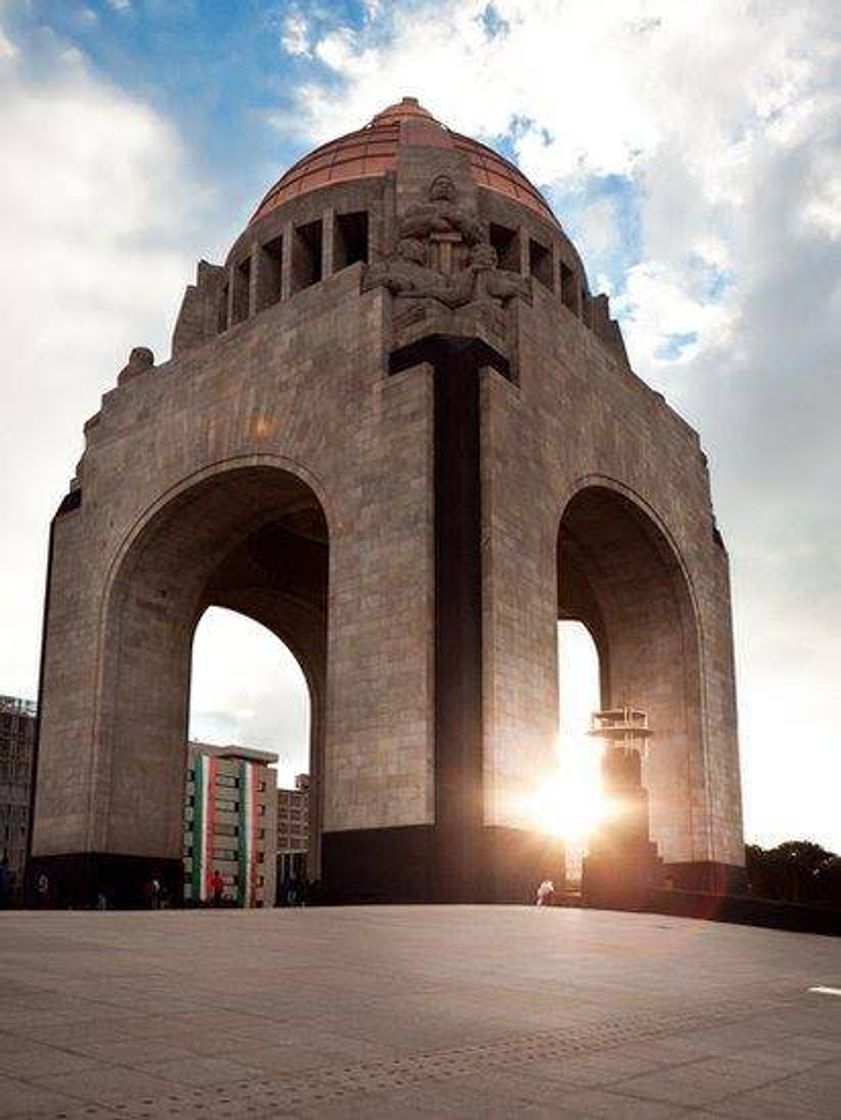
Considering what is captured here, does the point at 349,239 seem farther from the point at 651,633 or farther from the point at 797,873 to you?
the point at 797,873

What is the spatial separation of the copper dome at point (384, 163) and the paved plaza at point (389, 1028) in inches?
947

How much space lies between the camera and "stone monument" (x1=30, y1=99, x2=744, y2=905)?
2136cm

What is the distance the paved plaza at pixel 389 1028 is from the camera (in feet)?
15.5

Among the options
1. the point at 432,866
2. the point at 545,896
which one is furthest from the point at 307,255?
the point at 545,896

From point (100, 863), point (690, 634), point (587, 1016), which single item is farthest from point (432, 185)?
point (587, 1016)

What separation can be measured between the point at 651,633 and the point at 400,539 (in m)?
10.6

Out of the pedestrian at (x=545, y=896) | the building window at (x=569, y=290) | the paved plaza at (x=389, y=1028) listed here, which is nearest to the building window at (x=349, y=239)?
the building window at (x=569, y=290)

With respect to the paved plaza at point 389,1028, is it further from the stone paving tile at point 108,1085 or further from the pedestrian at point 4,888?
the pedestrian at point 4,888

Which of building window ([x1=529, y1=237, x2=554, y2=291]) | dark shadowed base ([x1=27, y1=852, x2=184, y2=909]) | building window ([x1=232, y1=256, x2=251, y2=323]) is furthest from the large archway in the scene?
building window ([x1=529, y1=237, x2=554, y2=291])

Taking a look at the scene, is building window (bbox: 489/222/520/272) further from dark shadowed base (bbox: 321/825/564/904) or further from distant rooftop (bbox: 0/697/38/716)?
distant rooftop (bbox: 0/697/38/716)

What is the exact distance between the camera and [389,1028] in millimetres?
6332

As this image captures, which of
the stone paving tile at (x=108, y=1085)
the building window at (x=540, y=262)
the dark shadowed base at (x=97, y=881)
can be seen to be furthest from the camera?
the building window at (x=540, y=262)

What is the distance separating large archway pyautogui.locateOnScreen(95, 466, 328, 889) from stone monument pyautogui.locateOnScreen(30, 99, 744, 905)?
7 cm

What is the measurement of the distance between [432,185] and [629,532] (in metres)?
9.78
